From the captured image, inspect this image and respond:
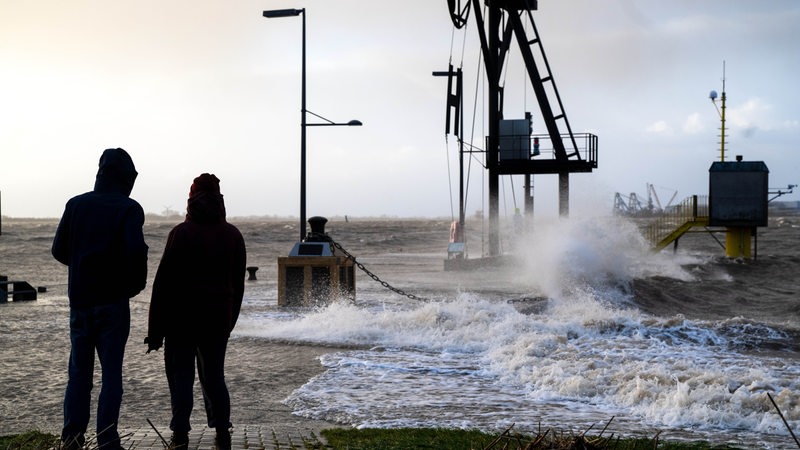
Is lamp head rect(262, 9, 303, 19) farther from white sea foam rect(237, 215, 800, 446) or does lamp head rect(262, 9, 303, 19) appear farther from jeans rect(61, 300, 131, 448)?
jeans rect(61, 300, 131, 448)

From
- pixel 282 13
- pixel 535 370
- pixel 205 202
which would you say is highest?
pixel 282 13

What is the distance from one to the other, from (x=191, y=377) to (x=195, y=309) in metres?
0.50

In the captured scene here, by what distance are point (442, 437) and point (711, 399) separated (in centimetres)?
347

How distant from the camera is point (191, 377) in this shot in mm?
5805

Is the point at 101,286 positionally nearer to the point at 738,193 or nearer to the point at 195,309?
the point at 195,309

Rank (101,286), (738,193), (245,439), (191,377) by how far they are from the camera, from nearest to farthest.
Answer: (101,286) < (191,377) < (245,439) < (738,193)

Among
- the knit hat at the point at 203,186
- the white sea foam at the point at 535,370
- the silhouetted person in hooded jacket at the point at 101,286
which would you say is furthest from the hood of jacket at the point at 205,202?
the white sea foam at the point at 535,370

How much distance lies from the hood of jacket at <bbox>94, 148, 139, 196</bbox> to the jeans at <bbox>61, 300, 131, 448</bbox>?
0.81 m

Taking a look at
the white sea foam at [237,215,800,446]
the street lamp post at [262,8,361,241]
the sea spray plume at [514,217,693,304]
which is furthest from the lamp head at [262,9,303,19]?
the sea spray plume at [514,217,693,304]

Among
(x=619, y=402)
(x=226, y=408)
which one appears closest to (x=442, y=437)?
(x=226, y=408)

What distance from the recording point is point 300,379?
1000cm

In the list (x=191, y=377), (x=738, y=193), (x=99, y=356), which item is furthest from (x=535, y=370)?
(x=738, y=193)

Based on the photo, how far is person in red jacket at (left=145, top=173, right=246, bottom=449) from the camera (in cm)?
572

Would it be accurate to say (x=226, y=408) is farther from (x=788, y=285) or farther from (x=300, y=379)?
(x=788, y=285)
